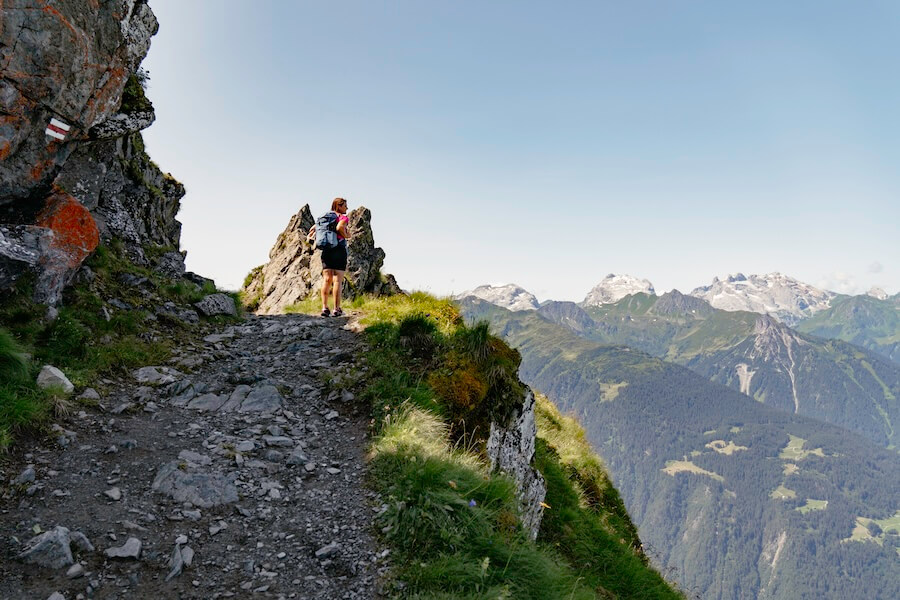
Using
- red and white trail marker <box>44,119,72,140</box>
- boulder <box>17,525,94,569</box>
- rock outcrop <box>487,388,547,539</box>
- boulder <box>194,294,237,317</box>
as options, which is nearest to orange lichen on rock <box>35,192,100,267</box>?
red and white trail marker <box>44,119,72,140</box>

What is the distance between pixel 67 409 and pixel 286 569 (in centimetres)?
496

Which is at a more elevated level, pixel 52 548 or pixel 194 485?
pixel 194 485

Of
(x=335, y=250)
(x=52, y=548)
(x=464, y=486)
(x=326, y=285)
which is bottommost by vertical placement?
(x=52, y=548)

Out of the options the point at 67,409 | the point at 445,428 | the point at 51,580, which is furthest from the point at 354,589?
the point at 67,409

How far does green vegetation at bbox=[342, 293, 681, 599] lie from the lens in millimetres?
5848

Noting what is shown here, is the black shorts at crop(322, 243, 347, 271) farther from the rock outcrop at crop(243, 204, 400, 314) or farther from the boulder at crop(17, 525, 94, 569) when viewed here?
the boulder at crop(17, 525, 94, 569)

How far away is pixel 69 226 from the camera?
422 inches

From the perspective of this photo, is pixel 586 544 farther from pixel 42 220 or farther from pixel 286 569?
pixel 42 220

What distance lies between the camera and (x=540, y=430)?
18547 mm

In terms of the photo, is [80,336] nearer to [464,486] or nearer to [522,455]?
[464,486]

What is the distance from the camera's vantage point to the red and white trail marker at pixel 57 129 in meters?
9.85

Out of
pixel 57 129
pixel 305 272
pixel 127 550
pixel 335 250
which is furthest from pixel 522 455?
pixel 305 272

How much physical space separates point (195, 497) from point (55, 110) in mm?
8615

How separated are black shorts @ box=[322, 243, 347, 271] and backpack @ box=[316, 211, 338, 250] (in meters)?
0.20
